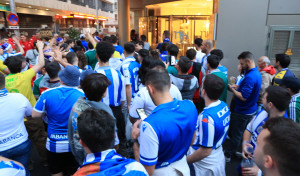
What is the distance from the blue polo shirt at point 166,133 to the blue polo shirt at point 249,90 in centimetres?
228

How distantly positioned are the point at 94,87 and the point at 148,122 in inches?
36.9

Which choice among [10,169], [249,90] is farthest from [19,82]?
[249,90]

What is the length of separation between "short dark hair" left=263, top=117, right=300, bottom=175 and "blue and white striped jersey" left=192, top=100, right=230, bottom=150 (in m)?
0.93

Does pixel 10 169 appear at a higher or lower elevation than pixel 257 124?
higher

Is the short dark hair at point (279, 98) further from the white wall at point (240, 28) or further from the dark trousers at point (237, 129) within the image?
the white wall at point (240, 28)

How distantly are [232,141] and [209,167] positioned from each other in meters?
1.95

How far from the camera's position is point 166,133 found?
1.56 meters

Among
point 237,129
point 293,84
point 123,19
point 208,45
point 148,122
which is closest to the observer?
point 148,122

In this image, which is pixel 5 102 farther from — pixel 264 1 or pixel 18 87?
pixel 264 1

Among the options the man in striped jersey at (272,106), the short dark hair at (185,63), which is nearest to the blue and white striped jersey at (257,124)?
the man in striped jersey at (272,106)

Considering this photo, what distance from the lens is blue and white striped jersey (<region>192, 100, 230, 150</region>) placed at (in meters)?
2.09

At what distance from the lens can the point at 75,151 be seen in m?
2.16

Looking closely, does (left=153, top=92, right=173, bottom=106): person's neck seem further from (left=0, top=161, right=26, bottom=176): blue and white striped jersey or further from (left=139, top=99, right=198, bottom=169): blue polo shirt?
(left=0, top=161, right=26, bottom=176): blue and white striped jersey

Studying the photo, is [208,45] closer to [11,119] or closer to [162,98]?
[162,98]
